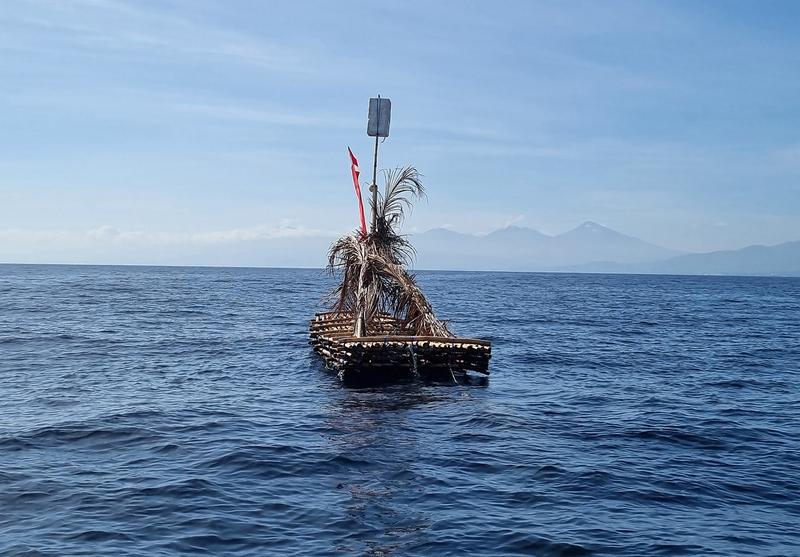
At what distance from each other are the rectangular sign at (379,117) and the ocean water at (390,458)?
26.3ft

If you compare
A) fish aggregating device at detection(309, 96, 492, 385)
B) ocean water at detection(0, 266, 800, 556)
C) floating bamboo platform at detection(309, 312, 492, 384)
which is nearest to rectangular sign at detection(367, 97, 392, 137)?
fish aggregating device at detection(309, 96, 492, 385)

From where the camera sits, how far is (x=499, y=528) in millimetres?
10047

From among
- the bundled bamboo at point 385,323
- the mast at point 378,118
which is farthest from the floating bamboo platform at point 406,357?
the mast at point 378,118

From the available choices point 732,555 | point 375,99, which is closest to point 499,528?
point 732,555

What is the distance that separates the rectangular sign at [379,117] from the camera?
24.2 metres

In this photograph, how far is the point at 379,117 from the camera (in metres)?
24.3

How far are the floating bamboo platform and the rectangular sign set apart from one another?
681 centimetres

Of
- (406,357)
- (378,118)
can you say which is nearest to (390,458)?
(406,357)

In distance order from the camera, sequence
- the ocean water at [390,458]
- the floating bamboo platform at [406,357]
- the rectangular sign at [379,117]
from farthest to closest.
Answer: the rectangular sign at [379,117] → the floating bamboo platform at [406,357] → the ocean water at [390,458]

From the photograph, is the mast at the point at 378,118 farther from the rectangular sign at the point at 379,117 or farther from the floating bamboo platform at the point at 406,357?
the floating bamboo platform at the point at 406,357

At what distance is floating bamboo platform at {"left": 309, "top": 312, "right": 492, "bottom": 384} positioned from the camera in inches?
807

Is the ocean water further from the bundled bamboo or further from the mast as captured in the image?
the mast

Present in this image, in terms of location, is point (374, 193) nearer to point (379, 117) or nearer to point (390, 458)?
point (379, 117)

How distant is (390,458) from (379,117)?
13859 mm
